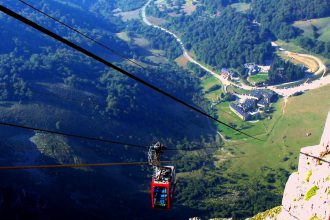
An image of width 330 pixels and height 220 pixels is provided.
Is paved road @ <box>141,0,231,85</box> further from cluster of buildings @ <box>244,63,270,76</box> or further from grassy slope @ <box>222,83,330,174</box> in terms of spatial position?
grassy slope @ <box>222,83,330,174</box>

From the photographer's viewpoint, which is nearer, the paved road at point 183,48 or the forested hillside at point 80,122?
the forested hillside at point 80,122

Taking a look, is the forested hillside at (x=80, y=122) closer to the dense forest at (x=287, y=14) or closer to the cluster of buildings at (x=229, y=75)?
the cluster of buildings at (x=229, y=75)

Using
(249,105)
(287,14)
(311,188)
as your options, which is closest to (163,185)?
(311,188)

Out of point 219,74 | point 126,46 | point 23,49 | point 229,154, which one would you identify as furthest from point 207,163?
point 126,46

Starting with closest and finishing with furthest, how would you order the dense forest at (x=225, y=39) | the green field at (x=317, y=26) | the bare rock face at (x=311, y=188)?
the bare rock face at (x=311, y=188)
the dense forest at (x=225, y=39)
the green field at (x=317, y=26)

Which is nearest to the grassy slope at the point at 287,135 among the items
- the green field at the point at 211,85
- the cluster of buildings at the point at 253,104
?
the cluster of buildings at the point at 253,104

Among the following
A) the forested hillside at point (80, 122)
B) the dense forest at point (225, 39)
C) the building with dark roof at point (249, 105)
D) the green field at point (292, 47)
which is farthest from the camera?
the dense forest at point (225, 39)

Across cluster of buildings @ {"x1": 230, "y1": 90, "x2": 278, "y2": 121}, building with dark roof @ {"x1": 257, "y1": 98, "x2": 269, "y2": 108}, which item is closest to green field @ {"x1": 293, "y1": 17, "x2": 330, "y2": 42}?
cluster of buildings @ {"x1": 230, "y1": 90, "x2": 278, "y2": 121}
